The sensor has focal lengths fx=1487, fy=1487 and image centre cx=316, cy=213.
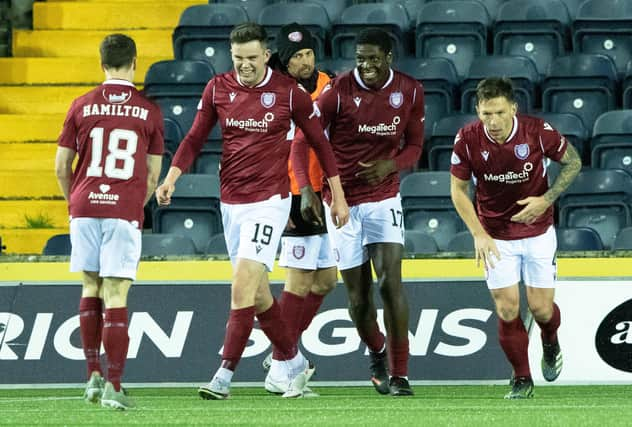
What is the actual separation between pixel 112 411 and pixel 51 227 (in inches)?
234

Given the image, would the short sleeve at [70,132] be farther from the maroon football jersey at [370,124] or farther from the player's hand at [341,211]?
the maroon football jersey at [370,124]

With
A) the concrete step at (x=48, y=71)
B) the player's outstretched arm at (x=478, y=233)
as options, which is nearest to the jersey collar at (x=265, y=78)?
the player's outstretched arm at (x=478, y=233)

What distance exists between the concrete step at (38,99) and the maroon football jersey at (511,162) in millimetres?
6706

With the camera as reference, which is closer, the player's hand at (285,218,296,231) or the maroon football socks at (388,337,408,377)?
the maroon football socks at (388,337,408,377)

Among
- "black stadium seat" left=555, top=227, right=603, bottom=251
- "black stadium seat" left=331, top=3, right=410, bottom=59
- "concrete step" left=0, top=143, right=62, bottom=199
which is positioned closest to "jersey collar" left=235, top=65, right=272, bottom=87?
"black stadium seat" left=555, top=227, right=603, bottom=251

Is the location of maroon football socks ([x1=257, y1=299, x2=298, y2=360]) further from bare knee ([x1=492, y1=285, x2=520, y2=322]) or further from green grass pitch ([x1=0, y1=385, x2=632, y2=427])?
bare knee ([x1=492, y1=285, x2=520, y2=322])

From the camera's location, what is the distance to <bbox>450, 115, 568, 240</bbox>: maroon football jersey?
8.70m

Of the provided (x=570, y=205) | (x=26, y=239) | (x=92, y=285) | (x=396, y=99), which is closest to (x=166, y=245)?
(x=26, y=239)

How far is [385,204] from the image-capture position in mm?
8992

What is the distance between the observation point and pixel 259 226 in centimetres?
824

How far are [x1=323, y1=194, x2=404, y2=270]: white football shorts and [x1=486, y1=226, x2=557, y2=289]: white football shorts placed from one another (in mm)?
608

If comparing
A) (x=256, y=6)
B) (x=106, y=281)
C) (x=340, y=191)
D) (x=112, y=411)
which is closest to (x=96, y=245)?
(x=106, y=281)

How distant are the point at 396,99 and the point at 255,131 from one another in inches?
43.8

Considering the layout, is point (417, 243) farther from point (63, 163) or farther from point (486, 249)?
point (63, 163)
